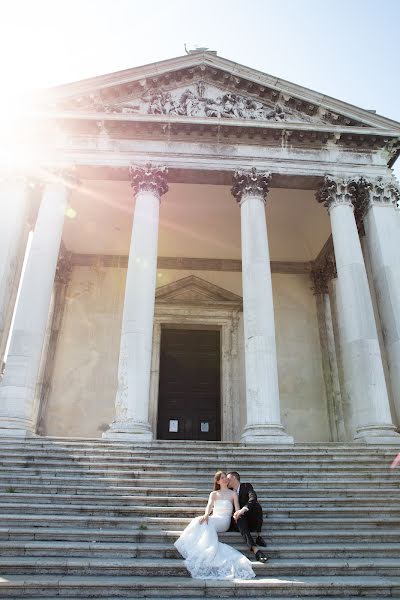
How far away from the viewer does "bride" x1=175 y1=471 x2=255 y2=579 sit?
545 cm

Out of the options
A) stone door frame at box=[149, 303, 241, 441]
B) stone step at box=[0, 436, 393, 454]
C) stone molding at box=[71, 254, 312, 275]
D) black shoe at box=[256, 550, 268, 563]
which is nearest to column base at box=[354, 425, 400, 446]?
stone step at box=[0, 436, 393, 454]

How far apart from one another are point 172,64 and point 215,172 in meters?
4.39

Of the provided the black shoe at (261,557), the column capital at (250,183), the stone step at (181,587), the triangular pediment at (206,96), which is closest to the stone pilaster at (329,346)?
the column capital at (250,183)

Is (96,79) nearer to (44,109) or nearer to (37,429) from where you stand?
(44,109)

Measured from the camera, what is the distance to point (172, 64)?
15664 millimetres

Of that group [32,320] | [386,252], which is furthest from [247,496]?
[386,252]

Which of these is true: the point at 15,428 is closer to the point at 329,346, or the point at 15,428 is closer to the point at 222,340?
the point at 222,340

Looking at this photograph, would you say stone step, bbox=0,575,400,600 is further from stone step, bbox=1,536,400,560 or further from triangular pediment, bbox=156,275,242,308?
triangular pediment, bbox=156,275,242,308

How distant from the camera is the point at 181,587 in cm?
518

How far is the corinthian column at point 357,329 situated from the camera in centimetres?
1193

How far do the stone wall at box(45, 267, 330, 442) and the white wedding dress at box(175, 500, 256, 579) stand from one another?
12.0m

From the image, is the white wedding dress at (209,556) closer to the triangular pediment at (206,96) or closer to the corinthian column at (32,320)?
the corinthian column at (32,320)

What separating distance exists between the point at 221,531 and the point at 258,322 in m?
6.89

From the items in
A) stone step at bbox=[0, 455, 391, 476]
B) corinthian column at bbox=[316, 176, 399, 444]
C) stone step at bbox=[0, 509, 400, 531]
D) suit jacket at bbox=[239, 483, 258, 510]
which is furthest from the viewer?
corinthian column at bbox=[316, 176, 399, 444]
